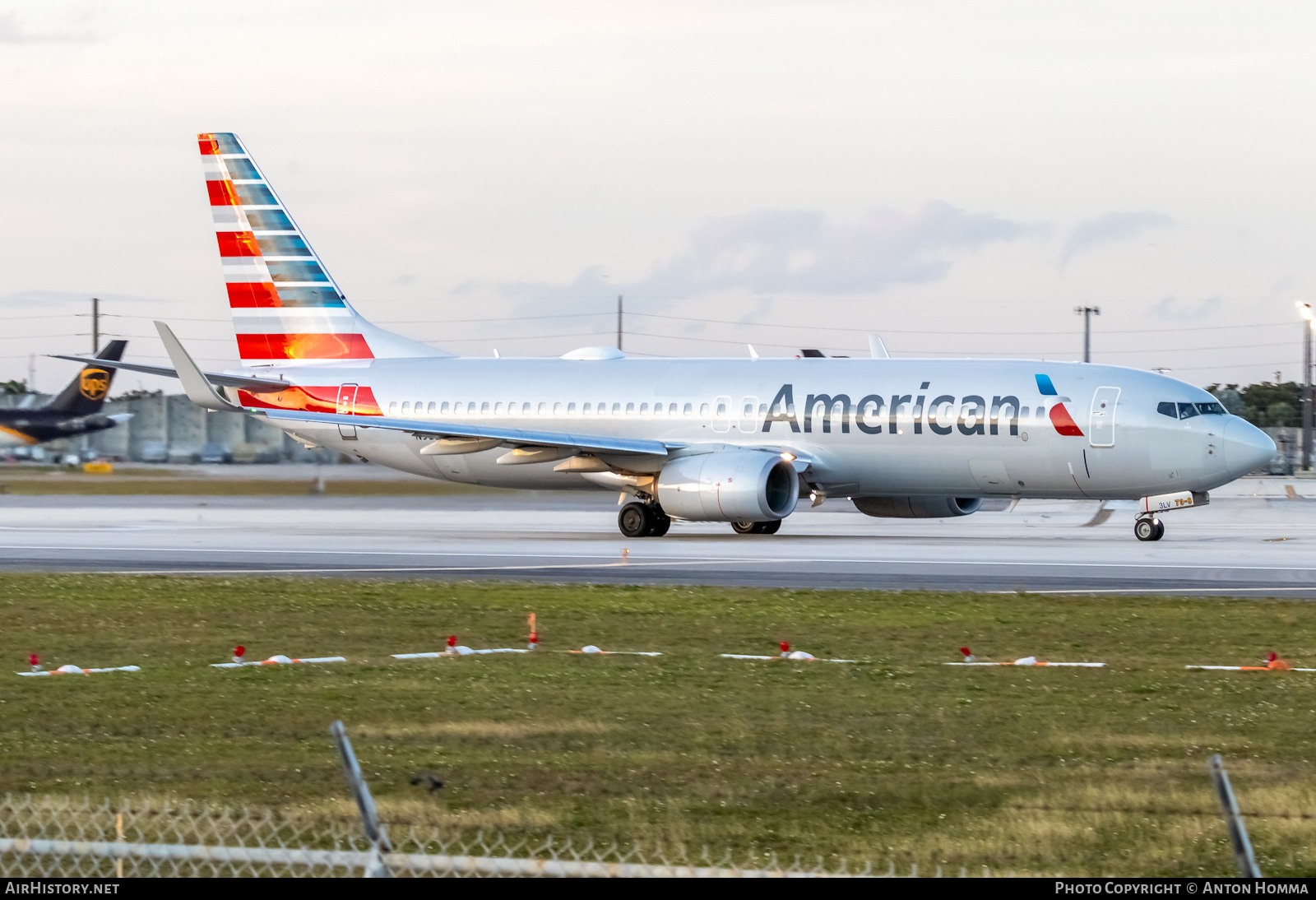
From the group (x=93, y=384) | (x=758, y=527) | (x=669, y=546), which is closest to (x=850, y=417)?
(x=758, y=527)

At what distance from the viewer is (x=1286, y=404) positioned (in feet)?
356

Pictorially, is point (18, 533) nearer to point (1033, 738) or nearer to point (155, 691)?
point (155, 691)

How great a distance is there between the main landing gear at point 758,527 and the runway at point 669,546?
2.12 feet

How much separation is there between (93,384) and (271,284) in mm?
25753

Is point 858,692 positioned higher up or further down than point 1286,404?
further down

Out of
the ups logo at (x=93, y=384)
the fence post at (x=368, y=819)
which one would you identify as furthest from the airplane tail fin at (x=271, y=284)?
the fence post at (x=368, y=819)

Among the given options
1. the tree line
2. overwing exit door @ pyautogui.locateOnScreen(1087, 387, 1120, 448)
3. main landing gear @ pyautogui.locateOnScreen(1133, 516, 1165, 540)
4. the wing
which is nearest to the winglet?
Result: the wing

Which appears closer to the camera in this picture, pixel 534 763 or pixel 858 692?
pixel 534 763

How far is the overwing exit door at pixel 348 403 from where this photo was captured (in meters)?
42.0

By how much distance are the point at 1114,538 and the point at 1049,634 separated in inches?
670

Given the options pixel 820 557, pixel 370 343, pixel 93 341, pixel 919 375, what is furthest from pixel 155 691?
pixel 93 341

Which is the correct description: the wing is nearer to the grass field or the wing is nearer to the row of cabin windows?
the row of cabin windows

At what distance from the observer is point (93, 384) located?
219ft

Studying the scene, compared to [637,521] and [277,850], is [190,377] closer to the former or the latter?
[637,521]
